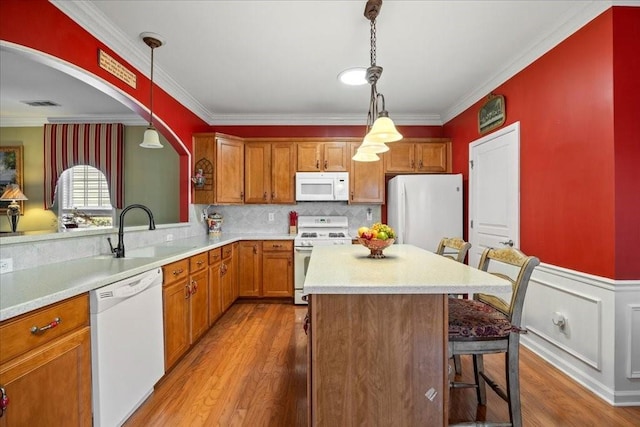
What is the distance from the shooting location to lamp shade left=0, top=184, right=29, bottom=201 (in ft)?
13.7

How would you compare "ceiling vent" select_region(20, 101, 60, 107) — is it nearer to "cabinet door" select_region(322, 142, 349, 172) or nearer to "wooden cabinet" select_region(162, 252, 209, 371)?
"wooden cabinet" select_region(162, 252, 209, 371)

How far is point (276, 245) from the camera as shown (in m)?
4.03

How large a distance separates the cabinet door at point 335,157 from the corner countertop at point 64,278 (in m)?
2.48

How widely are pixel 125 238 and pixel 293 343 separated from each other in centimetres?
173

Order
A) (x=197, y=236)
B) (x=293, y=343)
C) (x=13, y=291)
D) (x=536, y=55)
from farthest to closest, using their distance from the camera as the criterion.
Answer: (x=197, y=236) < (x=293, y=343) < (x=536, y=55) < (x=13, y=291)

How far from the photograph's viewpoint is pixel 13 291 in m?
1.27

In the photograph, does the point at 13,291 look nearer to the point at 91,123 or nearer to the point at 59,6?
the point at 59,6

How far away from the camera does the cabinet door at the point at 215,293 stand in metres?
3.05

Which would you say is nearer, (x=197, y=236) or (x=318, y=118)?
(x=197, y=236)

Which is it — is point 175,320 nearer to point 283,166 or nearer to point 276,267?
point 276,267

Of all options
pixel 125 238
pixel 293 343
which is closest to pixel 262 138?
pixel 125 238

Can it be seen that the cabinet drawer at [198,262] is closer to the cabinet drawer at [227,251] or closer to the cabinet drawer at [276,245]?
the cabinet drawer at [227,251]

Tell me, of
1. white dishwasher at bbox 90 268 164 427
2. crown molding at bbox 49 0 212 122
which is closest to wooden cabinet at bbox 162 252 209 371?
white dishwasher at bbox 90 268 164 427

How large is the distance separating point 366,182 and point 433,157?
100 centimetres
